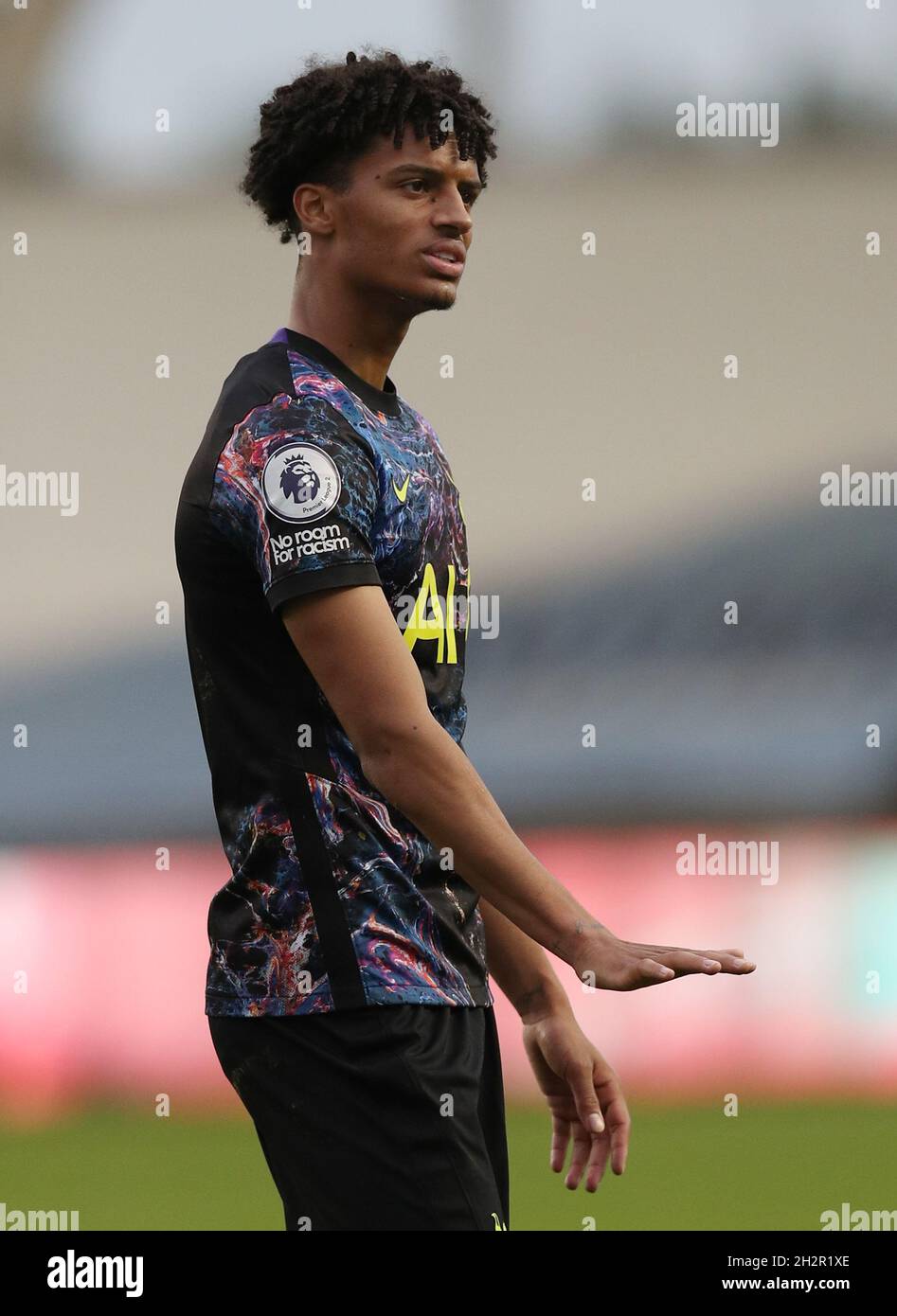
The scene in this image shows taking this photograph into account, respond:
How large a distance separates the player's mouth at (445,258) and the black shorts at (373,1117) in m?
0.96

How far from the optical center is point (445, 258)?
7.23ft

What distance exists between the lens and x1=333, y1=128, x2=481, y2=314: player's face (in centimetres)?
218

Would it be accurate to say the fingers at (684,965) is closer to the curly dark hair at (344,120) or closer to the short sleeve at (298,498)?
the short sleeve at (298,498)

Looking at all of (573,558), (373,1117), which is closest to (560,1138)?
(373,1117)

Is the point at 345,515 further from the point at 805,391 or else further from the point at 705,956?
the point at 805,391

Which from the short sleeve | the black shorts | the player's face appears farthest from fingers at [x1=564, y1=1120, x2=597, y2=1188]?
the player's face

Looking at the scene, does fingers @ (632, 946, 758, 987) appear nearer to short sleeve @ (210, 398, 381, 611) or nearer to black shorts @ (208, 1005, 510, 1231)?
black shorts @ (208, 1005, 510, 1231)

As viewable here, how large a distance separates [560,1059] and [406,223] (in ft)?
3.73

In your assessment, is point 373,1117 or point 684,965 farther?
point 373,1117

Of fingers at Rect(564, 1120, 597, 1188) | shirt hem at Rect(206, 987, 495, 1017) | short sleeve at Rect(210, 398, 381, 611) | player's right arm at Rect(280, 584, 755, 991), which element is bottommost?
fingers at Rect(564, 1120, 597, 1188)

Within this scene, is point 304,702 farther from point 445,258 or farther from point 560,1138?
point 560,1138

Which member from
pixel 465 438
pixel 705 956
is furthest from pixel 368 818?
pixel 465 438

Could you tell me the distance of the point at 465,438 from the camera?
851 centimetres

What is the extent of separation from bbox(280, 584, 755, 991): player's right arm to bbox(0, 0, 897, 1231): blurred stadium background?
4.94m
